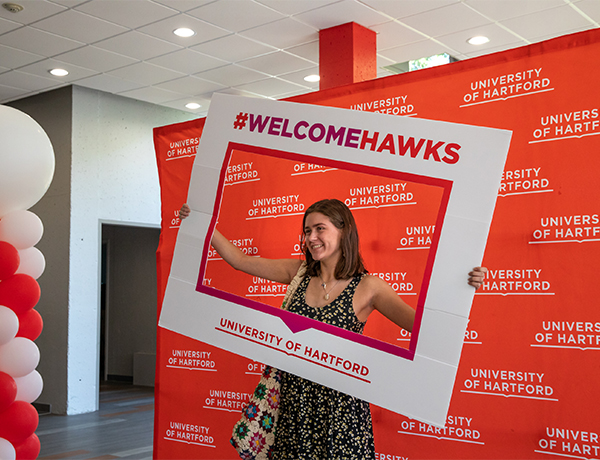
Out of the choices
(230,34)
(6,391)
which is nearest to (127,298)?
(230,34)

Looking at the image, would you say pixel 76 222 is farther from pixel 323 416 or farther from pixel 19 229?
pixel 323 416

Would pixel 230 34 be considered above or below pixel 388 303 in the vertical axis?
above

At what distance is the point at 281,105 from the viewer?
2.01 m

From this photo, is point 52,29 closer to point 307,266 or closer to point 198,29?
point 198,29

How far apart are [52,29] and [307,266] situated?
12.3 feet

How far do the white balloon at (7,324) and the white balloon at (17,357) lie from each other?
0.15ft

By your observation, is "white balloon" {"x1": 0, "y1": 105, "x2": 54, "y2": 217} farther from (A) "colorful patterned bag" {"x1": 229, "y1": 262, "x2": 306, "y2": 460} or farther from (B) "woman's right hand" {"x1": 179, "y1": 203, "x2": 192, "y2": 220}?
(A) "colorful patterned bag" {"x1": 229, "y1": 262, "x2": 306, "y2": 460}

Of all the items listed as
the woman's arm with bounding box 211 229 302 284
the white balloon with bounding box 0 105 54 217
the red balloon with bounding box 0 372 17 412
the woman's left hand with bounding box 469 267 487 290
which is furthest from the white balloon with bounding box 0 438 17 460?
the woman's left hand with bounding box 469 267 487 290

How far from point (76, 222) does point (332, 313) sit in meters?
4.69

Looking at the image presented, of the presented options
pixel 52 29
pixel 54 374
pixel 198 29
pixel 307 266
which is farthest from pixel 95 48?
pixel 307 266

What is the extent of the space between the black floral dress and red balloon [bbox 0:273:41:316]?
1676 mm

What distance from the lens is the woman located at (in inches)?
66.7

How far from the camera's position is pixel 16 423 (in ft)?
9.18

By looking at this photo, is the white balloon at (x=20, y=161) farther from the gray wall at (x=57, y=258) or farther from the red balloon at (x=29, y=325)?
the gray wall at (x=57, y=258)
